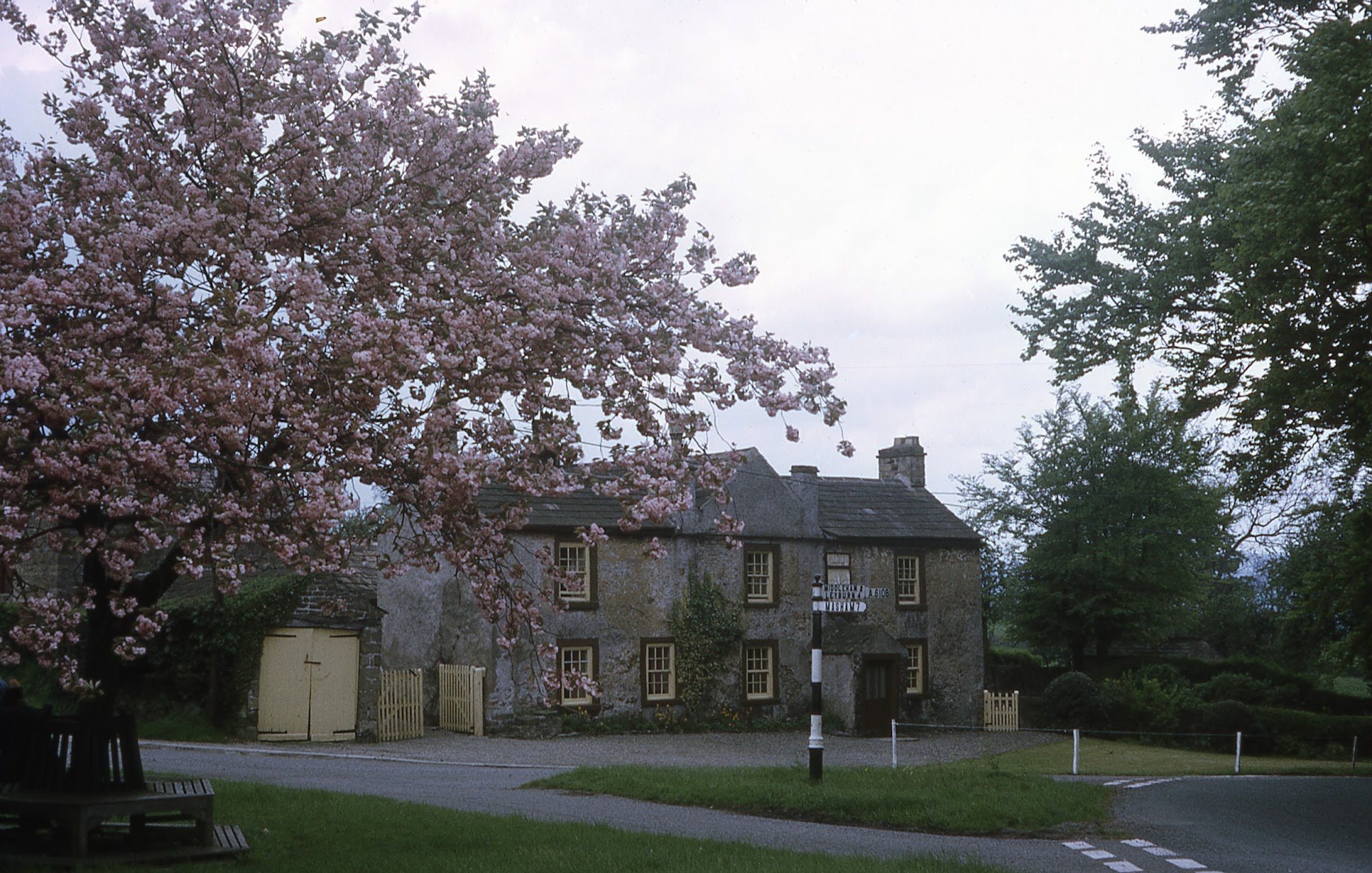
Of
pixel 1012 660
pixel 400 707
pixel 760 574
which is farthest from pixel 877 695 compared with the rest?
pixel 400 707

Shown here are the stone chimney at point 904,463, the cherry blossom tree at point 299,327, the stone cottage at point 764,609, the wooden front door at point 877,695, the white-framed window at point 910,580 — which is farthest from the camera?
the stone chimney at point 904,463

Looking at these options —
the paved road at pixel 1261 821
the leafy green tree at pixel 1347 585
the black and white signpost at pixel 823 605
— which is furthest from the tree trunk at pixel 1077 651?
the black and white signpost at pixel 823 605

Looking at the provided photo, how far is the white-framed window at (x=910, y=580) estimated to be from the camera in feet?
135

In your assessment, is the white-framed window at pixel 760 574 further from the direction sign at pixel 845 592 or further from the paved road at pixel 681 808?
the direction sign at pixel 845 592

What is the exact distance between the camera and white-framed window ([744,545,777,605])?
3819 centimetres

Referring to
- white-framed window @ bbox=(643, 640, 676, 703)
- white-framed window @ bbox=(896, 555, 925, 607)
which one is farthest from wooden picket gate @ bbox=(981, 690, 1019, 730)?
white-framed window @ bbox=(643, 640, 676, 703)

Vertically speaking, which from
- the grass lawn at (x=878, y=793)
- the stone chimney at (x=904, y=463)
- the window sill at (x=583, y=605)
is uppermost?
the stone chimney at (x=904, y=463)

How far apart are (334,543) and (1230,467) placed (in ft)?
51.7

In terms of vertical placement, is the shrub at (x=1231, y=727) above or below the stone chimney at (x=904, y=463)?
below

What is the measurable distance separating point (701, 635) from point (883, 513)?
9110mm

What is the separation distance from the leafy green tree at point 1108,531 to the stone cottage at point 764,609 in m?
7.12

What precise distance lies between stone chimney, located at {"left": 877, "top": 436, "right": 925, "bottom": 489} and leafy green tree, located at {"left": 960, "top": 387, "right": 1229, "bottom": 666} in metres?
6.86

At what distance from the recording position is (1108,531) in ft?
160

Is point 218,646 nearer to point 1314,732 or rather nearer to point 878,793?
point 878,793
